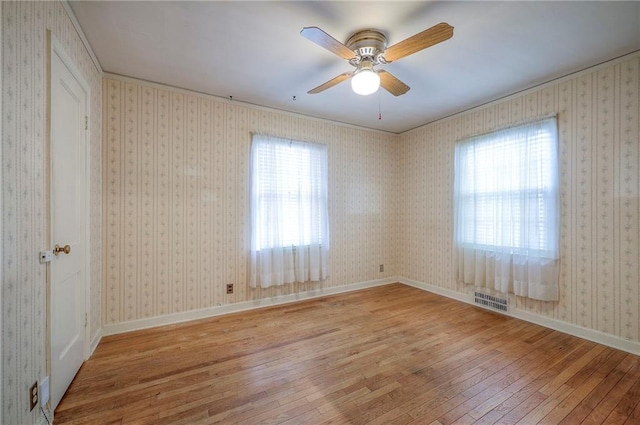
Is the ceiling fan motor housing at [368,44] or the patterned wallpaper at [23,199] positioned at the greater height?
the ceiling fan motor housing at [368,44]

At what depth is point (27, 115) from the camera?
4.58 feet

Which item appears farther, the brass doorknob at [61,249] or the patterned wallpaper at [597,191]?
the patterned wallpaper at [597,191]

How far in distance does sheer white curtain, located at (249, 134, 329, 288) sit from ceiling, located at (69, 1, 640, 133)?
0.77m

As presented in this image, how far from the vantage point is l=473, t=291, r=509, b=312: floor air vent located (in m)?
3.30

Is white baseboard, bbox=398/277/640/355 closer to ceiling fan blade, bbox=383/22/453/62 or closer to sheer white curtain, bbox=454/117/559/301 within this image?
sheer white curtain, bbox=454/117/559/301

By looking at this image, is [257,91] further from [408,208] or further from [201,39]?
[408,208]

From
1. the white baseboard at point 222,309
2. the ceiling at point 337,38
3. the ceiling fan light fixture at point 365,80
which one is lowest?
the white baseboard at point 222,309

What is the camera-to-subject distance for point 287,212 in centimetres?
366

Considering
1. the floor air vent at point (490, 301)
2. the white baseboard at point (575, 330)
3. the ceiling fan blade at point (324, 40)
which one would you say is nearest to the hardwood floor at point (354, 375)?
the white baseboard at point (575, 330)

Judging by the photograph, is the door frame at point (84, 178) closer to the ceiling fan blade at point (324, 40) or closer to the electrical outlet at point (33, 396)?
the electrical outlet at point (33, 396)

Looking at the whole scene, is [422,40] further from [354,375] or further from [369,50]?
[354,375]

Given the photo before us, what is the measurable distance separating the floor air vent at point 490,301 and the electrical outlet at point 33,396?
4.22 m

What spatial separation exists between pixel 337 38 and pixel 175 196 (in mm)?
2338

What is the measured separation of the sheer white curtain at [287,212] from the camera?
347 centimetres
